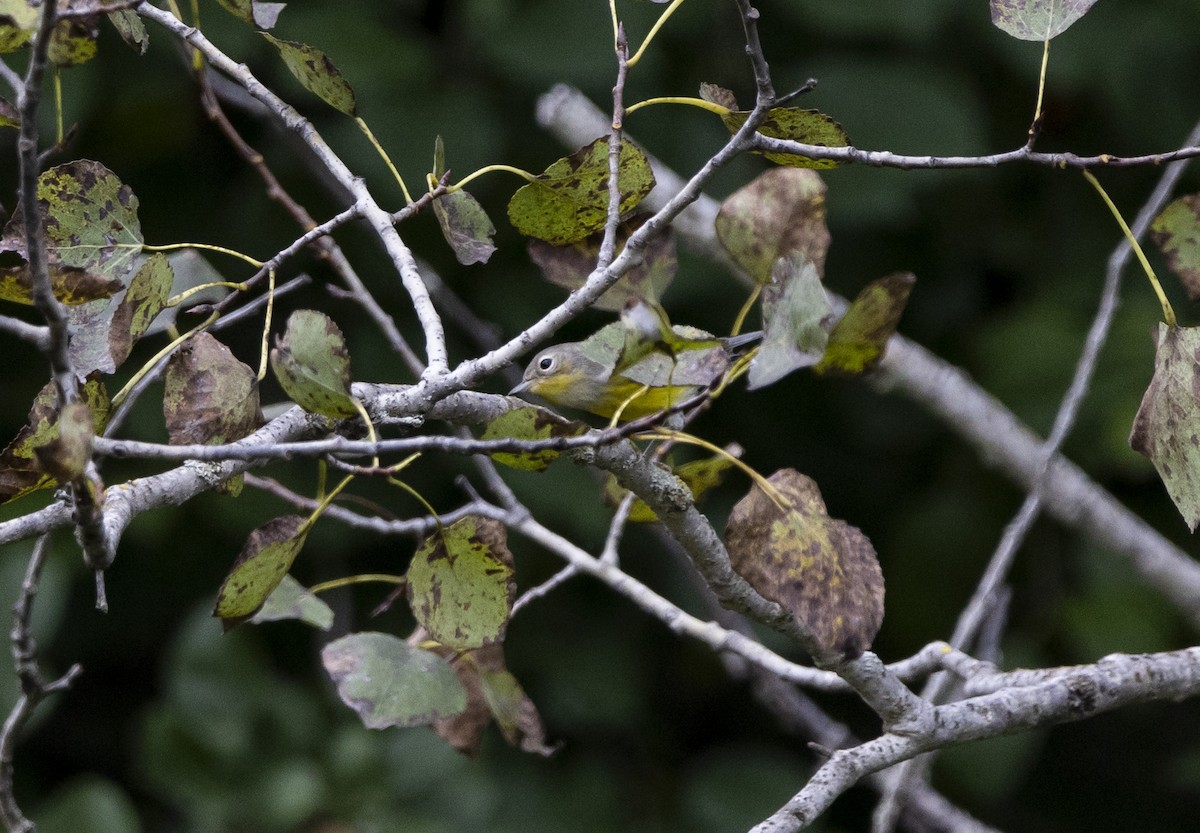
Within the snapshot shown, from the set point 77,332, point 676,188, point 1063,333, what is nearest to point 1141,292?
point 1063,333

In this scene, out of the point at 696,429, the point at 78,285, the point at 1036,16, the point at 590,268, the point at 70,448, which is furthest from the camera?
the point at 696,429

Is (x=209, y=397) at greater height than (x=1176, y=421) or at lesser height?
lesser

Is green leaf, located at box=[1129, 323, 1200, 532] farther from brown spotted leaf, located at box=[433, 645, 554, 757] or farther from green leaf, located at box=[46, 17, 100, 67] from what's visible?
green leaf, located at box=[46, 17, 100, 67]

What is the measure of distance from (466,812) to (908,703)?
37.1 inches

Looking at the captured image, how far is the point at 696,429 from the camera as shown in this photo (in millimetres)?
2004

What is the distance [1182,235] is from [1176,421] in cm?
14

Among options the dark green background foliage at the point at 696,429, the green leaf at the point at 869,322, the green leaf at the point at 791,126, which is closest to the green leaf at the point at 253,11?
the green leaf at the point at 791,126

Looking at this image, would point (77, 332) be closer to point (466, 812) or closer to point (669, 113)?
point (466, 812)

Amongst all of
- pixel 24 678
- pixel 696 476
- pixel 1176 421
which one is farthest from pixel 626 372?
pixel 24 678

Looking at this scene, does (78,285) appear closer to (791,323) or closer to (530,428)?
(530,428)

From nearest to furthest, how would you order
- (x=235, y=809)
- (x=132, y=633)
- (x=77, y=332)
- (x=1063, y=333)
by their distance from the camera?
(x=77, y=332) < (x=235, y=809) < (x=1063, y=333) < (x=132, y=633)

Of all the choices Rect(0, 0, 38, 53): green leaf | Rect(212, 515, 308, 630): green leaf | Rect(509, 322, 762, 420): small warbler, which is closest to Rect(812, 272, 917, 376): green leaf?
Rect(509, 322, 762, 420): small warbler

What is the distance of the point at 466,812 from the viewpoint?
150 cm

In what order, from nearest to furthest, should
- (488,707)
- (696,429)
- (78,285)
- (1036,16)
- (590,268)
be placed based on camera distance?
(78,285) < (1036,16) < (590,268) < (488,707) < (696,429)
